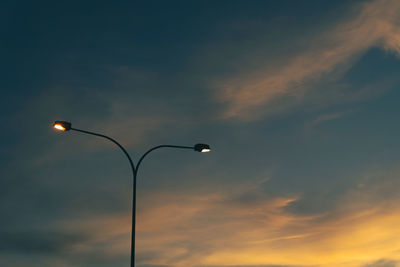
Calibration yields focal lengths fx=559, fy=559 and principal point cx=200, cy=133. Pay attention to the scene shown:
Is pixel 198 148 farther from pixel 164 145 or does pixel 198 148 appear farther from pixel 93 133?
pixel 93 133

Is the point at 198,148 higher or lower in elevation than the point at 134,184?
higher

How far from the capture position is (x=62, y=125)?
24328 millimetres

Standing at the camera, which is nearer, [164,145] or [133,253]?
[133,253]

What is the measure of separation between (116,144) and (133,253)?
554 cm

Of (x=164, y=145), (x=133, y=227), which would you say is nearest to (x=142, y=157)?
(x=164, y=145)

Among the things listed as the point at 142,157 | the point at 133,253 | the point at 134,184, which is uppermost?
the point at 142,157

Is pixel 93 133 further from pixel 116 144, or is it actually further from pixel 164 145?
pixel 164 145

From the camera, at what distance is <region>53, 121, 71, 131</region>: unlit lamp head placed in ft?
79.6

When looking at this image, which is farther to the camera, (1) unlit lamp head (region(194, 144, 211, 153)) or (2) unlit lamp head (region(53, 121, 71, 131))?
(1) unlit lamp head (region(194, 144, 211, 153))

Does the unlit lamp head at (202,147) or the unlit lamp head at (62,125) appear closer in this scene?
the unlit lamp head at (62,125)

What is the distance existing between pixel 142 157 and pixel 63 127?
13.8 feet

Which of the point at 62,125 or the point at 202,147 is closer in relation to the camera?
the point at 62,125

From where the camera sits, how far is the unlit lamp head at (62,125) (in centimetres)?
2427

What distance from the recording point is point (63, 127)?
2436 centimetres
